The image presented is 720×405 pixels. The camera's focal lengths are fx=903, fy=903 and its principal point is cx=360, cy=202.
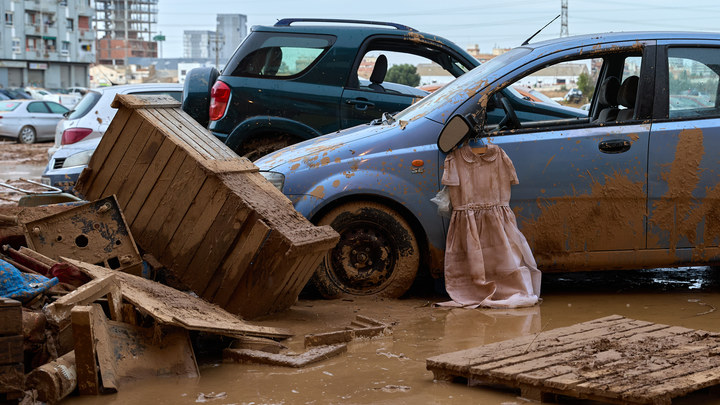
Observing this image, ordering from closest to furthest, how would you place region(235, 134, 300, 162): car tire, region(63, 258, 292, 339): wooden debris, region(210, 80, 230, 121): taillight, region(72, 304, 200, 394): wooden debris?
region(72, 304, 200, 394): wooden debris → region(63, 258, 292, 339): wooden debris → region(235, 134, 300, 162): car tire → region(210, 80, 230, 121): taillight

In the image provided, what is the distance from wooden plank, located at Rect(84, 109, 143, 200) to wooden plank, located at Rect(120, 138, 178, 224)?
0.96ft

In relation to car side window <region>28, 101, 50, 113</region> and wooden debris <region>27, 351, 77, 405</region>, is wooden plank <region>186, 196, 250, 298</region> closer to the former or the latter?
wooden debris <region>27, 351, 77, 405</region>

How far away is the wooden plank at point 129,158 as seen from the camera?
6.53 metres

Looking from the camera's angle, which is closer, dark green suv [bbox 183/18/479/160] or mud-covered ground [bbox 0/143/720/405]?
mud-covered ground [bbox 0/143/720/405]

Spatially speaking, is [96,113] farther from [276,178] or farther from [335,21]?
[276,178]

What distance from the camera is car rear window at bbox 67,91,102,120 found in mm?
12828

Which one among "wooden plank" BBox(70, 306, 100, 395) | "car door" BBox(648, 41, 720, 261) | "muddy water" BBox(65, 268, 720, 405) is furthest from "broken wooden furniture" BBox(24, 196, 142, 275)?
"car door" BBox(648, 41, 720, 261)

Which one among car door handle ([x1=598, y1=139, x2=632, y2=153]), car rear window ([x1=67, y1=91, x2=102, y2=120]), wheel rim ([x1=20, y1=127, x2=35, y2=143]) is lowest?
wheel rim ([x1=20, y1=127, x2=35, y2=143])

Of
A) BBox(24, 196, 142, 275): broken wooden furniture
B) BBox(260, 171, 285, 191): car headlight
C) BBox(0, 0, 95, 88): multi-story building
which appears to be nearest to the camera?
BBox(24, 196, 142, 275): broken wooden furniture

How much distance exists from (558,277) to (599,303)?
1162 millimetres

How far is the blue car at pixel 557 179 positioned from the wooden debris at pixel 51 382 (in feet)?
8.24

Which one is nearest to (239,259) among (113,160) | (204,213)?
(204,213)

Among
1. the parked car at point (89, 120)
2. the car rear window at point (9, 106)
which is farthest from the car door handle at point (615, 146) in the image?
the car rear window at point (9, 106)

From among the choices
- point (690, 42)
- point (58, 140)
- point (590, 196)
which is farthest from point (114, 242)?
point (58, 140)
